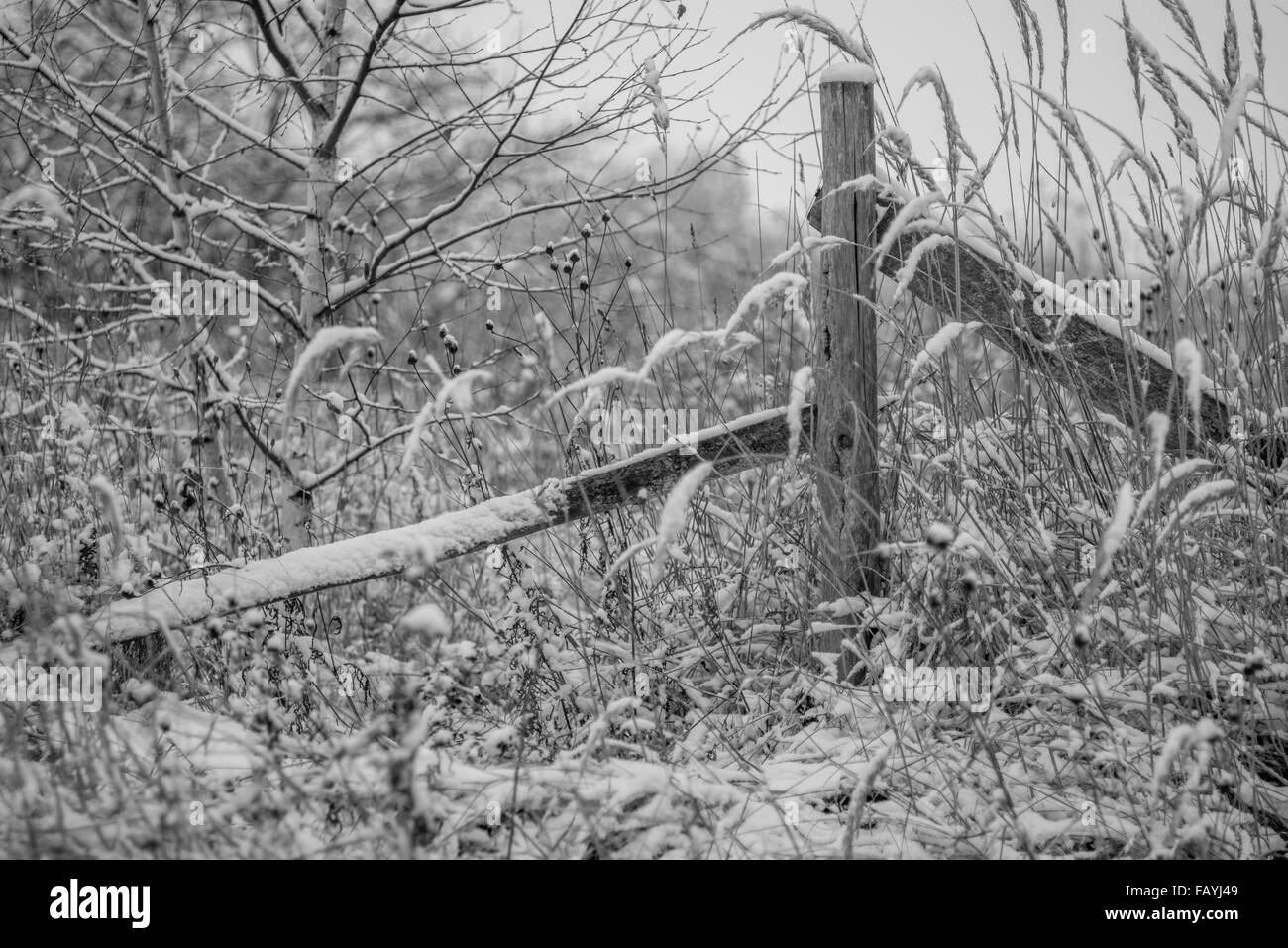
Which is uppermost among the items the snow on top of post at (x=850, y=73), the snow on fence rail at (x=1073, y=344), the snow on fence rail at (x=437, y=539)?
the snow on top of post at (x=850, y=73)

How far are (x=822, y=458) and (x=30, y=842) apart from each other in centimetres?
207

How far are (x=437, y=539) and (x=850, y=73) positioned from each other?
5.68 ft

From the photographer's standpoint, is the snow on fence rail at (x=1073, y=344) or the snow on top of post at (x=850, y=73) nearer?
the snow on fence rail at (x=1073, y=344)

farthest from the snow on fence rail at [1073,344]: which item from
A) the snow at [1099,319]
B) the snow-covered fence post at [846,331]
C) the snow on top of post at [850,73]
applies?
the snow on top of post at [850,73]

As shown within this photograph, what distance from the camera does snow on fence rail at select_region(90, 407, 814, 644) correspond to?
7.95ft

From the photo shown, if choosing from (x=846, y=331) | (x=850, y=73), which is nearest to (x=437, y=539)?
(x=846, y=331)

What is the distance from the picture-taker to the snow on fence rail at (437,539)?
2.42 m

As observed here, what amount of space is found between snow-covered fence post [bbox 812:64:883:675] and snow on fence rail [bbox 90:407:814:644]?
0.20m

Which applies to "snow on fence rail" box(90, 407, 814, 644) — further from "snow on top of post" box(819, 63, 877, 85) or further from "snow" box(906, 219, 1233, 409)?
"snow on top of post" box(819, 63, 877, 85)

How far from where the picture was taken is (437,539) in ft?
8.13

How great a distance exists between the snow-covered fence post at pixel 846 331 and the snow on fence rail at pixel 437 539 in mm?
198

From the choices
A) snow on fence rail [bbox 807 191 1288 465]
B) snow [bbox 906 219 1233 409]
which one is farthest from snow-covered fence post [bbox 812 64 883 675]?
snow [bbox 906 219 1233 409]

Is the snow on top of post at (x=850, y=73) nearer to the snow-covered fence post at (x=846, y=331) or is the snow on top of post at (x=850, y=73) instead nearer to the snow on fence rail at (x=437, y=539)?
the snow-covered fence post at (x=846, y=331)
